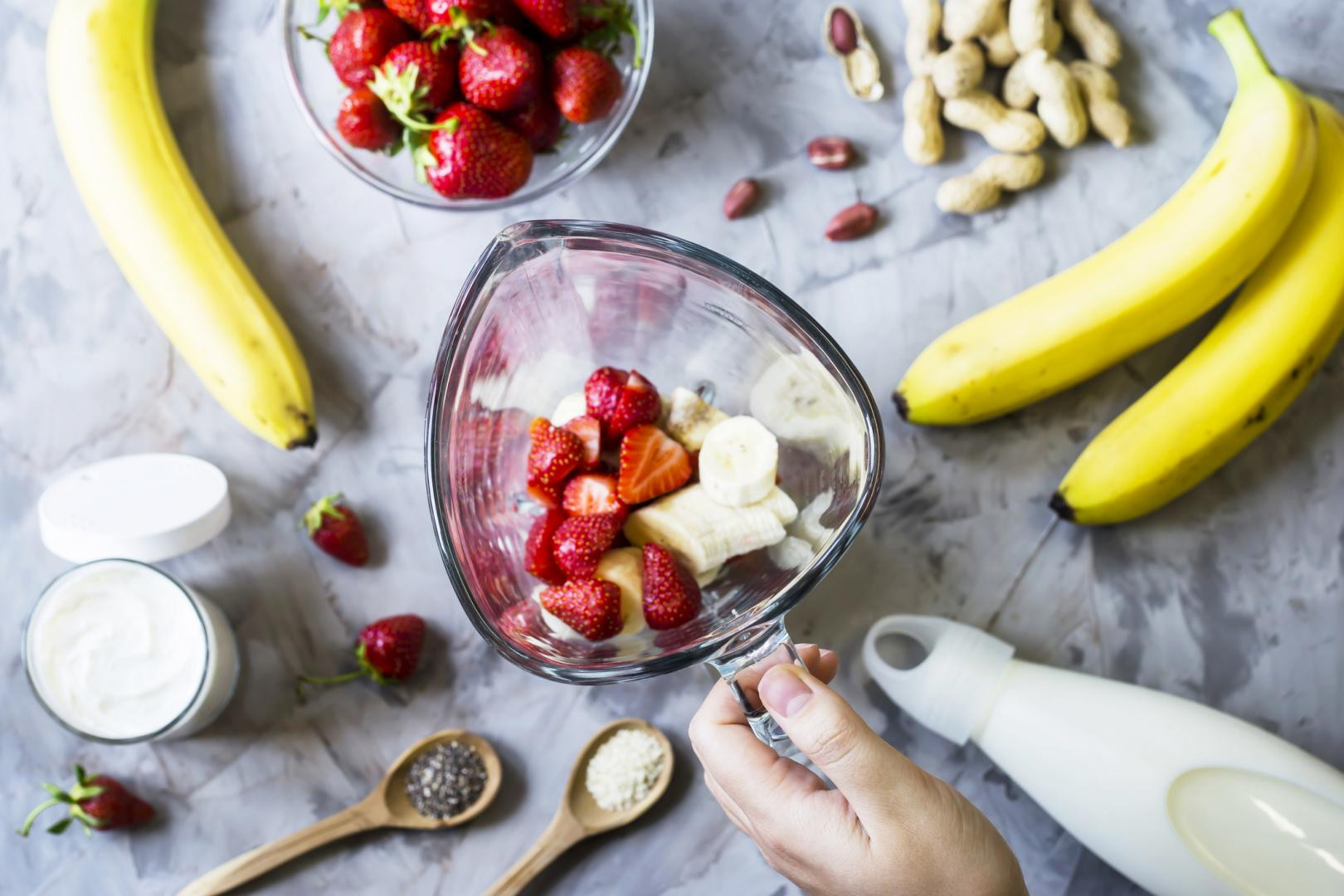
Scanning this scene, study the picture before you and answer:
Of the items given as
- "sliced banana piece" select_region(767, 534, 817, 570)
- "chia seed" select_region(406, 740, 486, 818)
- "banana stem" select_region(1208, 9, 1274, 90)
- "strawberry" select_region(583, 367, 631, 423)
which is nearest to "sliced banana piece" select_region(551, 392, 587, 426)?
"strawberry" select_region(583, 367, 631, 423)

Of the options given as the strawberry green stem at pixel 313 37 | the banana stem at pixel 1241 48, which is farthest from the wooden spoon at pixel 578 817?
the banana stem at pixel 1241 48

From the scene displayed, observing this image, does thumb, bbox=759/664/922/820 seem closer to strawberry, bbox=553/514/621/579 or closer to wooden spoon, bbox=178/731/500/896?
strawberry, bbox=553/514/621/579

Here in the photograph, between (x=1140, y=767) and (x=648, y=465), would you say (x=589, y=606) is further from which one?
(x=1140, y=767)

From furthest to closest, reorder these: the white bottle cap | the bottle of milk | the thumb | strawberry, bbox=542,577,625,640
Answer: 1. the white bottle cap
2. the bottle of milk
3. strawberry, bbox=542,577,625,640
4. the thumb

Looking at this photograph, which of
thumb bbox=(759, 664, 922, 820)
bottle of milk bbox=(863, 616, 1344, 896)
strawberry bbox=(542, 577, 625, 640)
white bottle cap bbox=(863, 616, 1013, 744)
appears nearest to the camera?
thumb bbox=(759, 664, 922, 820)

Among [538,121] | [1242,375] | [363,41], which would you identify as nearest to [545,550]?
[538,121]

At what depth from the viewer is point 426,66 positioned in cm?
108

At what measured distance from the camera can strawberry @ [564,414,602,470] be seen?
1.03 m

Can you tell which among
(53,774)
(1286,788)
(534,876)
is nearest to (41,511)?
(53,774)

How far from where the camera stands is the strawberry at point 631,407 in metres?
1.03

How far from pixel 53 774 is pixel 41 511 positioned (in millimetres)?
358

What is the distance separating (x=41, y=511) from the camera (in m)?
1.20

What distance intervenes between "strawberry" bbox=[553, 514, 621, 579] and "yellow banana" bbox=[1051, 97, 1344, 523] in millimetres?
597

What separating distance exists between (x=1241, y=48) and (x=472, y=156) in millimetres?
934
